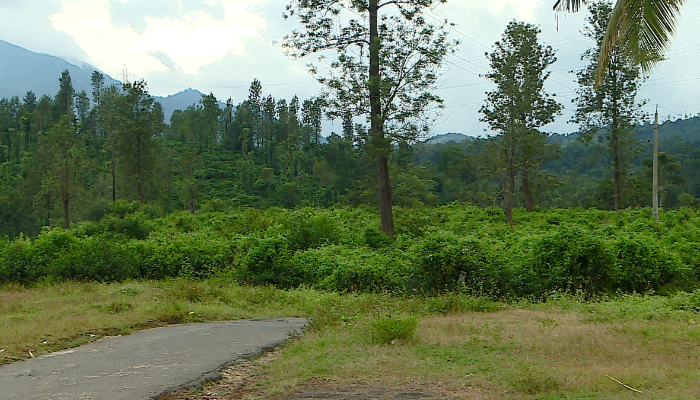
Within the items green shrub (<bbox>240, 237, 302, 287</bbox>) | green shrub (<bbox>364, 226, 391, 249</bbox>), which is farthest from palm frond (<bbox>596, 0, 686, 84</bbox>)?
green shrub (<bbox>364, 226, 391, 249</bbox>)

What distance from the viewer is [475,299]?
37.5 ft

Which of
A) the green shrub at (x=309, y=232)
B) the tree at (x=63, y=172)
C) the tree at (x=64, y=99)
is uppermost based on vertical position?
the tree at (x=64, y=99)

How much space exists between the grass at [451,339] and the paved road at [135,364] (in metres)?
0.59

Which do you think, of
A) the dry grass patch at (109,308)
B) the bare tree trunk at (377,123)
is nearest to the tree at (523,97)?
the bare tree trunk at (377,123)

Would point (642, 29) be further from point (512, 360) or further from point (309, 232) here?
point (309, 232)

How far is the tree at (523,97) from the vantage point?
2808cm

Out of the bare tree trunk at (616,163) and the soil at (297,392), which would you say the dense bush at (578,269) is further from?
the bare tree trunk at (616,163)

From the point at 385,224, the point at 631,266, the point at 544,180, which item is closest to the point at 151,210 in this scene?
the point at 385,224

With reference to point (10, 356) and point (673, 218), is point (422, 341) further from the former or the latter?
point (673, 218)

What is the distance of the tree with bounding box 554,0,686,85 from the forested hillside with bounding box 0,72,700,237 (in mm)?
12383

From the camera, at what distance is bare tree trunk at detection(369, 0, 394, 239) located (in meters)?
20.2

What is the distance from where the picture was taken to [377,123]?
67.8 ft

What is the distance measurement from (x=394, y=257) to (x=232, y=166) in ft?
205

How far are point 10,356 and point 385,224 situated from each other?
627 inches
